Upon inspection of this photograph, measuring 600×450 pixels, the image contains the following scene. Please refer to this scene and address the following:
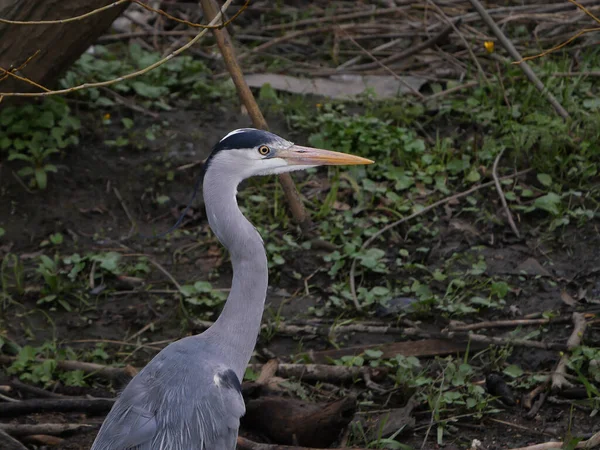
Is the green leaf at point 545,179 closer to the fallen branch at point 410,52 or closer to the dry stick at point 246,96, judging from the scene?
the dry stick at point 246,96

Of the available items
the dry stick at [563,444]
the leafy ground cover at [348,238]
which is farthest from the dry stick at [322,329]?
the dry stick at [563,444]

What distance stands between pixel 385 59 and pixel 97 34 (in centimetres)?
241

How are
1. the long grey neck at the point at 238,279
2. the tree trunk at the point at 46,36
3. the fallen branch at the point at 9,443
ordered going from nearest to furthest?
1. the long grey neck at the point at 238,279
2. the fallen branch at the point at 9,443
3. the tree trunk at the point at 46,36

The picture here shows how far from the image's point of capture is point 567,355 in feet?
13.2

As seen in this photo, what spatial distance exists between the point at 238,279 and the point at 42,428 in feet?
3.80

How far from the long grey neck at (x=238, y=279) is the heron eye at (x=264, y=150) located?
19 cm

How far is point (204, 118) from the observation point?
6062mm

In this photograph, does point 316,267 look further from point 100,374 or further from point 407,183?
point 100,374

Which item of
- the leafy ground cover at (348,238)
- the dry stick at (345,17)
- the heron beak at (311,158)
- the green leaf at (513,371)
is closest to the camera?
the heron beak at (311,158)

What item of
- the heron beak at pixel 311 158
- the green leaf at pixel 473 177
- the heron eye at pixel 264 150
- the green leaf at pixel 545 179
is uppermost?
the heron eye at pixel 264 150

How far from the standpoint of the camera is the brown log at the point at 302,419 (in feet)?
11.8

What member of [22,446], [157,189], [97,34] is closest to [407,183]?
[157,189]

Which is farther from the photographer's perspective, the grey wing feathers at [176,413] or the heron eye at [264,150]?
the heron eye at [264,150]

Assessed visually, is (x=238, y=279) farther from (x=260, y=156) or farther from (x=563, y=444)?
(x=563, y=444)
